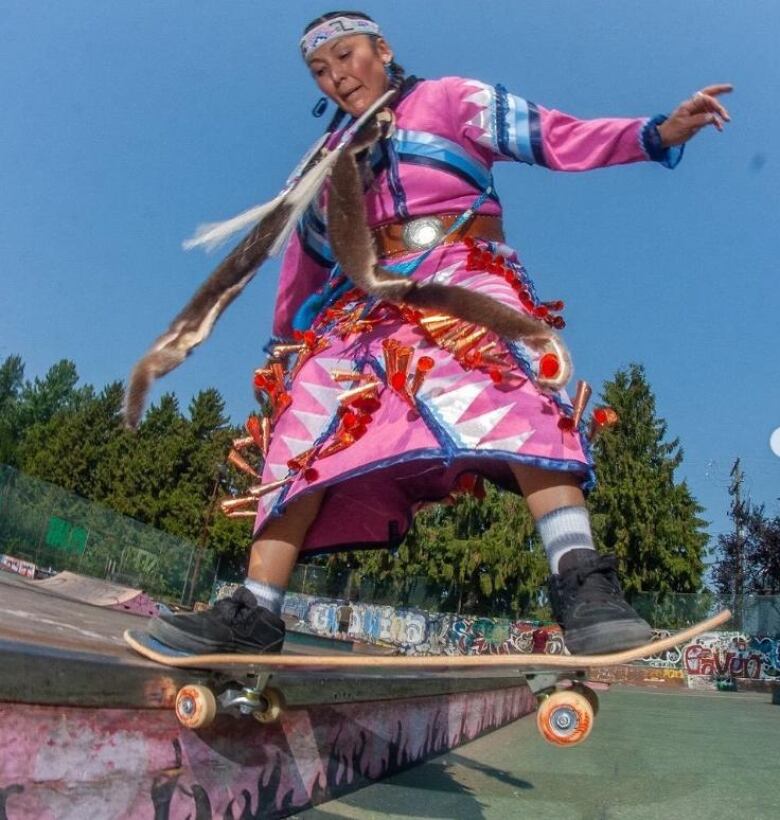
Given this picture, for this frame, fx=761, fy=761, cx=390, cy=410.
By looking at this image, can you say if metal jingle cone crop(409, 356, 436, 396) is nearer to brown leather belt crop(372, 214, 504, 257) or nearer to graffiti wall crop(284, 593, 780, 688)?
brown leather belt crop(372, 214, 504, 257)

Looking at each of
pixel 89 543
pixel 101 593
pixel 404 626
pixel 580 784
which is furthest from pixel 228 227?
pixel 404 626

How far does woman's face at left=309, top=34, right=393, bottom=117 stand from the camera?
2484mm

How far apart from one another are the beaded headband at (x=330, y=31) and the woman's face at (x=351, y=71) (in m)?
0.01

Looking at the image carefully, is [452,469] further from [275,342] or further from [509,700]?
[509,700]

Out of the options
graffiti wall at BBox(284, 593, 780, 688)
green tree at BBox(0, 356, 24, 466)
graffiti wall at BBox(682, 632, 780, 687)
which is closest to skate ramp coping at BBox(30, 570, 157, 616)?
graffiti wall at BBox(284, 593, 780, 688)

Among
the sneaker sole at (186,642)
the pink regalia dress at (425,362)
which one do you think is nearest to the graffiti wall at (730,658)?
the pink regalia dress at (425,362)

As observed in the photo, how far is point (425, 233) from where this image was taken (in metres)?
2.31

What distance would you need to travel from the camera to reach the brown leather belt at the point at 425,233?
230 centimetres

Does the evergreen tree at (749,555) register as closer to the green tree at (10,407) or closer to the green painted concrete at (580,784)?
the green painted concrete at (580,784)

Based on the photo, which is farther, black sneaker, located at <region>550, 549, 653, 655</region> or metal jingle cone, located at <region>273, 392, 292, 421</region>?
metal jingle cone, located at <region>273, 392, 292, 421</region>

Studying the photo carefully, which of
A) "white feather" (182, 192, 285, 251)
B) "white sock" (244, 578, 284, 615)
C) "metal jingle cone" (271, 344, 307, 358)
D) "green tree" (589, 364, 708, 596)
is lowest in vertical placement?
"white sock" (244, 578, 284, 615)

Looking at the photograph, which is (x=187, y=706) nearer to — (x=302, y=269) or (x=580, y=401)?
(x=580, y=401)

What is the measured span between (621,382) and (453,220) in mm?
34770

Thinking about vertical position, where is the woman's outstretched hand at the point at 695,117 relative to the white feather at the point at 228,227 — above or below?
above
